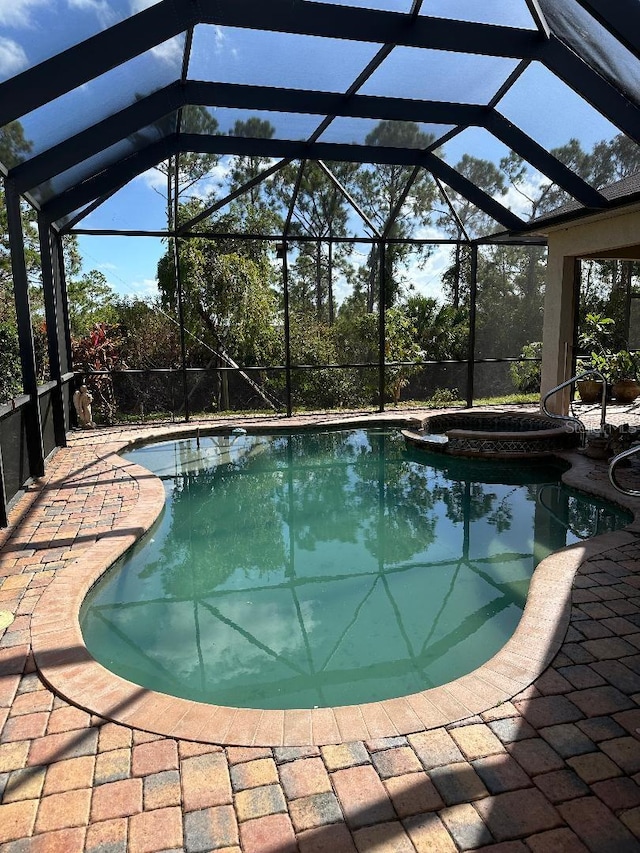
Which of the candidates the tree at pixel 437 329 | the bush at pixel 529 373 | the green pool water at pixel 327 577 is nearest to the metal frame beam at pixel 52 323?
the green pool water at pixel 327 577

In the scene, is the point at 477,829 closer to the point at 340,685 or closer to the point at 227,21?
the point at 340,685

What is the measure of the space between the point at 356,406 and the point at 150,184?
7.49 metres

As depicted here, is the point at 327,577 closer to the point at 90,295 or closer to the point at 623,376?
the point at 623,376

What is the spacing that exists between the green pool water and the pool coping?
1.02 ft

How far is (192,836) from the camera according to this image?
1909 millimetres

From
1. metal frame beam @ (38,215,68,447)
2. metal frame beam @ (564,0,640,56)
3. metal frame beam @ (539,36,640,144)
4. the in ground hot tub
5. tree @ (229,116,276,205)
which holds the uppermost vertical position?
tree @ (229,116,276,205)

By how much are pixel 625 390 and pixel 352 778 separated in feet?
36.7

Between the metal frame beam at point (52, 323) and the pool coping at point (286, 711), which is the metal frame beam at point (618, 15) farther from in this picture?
the metal frame beam at point (52, 323)

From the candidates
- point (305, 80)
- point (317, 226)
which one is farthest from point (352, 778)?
point (317, 226)

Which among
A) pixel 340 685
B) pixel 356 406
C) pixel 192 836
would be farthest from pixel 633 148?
pixel 356 406

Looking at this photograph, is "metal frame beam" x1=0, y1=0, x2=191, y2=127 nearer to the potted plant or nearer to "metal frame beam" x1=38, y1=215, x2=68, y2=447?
"metal frame beam" x1=38, y1=215, x2=68, y2=447

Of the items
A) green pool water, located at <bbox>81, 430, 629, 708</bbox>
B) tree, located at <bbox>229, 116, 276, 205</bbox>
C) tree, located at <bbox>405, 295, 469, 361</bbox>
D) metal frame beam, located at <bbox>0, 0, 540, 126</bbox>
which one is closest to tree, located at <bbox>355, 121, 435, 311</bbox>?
tree, located at <bbox>229, 116, 276, 205</bbox>

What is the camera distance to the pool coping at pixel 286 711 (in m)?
2.42

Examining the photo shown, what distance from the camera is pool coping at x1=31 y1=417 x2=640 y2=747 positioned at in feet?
7.95
